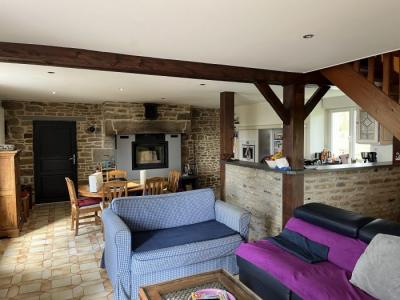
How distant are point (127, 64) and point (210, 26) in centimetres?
111

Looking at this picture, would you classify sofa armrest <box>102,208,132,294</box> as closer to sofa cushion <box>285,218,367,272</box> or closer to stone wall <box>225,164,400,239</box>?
sofa cushion <box>285,218,367,272</box>

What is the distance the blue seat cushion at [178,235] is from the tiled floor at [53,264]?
59cm

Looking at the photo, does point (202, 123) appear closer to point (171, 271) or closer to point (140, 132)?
point (140, 132)

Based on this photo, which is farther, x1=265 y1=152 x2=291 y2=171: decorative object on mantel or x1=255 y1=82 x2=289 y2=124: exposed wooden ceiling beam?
x1=265 y1=152 x2=291 y2=171: decorative object on mantel

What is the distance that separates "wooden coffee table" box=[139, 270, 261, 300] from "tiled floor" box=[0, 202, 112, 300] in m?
1.09

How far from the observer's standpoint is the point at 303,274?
2.22 meters

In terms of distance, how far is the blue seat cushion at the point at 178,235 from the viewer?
294cm

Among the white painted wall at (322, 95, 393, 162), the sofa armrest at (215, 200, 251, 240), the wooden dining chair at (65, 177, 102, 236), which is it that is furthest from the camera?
the white painted wall at (322, 95, 393, 162)

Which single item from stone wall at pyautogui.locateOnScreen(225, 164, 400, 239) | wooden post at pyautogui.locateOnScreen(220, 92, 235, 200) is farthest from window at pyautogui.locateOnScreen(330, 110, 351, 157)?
wooden post at pyautogui.locateOnScreen(220, 92, 235, 200)

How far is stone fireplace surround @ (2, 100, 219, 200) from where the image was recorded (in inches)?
257

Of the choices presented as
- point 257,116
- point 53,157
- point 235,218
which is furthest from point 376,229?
point 53,157

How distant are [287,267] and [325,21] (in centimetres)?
189

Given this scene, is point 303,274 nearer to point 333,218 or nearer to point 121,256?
point 333,218

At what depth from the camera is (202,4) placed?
188cm
